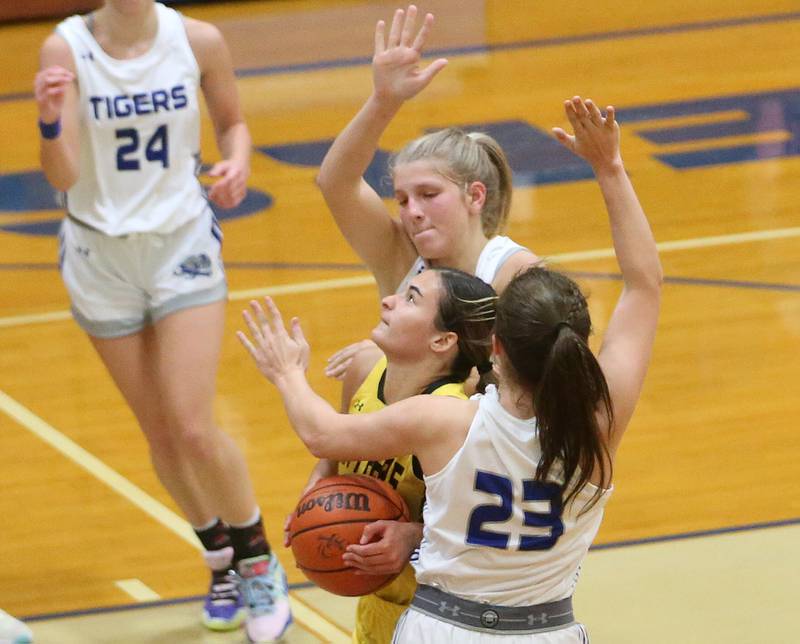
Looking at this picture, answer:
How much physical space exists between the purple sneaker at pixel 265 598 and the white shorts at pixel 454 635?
1755 mm

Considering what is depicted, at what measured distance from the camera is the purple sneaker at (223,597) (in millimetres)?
5113

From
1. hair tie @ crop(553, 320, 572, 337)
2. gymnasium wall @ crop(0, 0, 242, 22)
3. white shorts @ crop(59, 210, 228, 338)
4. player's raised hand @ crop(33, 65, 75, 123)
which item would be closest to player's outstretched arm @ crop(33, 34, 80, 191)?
player's raised hand @ crop(33, 65, 75, 123)

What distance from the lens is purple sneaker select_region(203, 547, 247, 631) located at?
5113mm

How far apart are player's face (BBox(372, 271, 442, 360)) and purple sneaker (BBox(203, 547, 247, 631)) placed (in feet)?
6.17

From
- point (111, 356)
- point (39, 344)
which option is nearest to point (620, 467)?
point (111, 356)

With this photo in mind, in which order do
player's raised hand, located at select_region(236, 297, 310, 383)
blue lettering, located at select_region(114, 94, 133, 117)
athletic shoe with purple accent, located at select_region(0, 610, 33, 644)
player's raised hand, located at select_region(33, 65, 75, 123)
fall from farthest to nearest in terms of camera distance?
1. blue lettering, located at select_region(114, 94, 133, 117)
2. player's raised hand, located at select_region(33, 65, 75, 123)
3. athletic shoe with purple accent, located at select_region(0, 610, 33, 644)
4. player's raised hand, located at select_region(236, 297, 310, 383)

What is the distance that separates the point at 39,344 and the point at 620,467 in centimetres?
321

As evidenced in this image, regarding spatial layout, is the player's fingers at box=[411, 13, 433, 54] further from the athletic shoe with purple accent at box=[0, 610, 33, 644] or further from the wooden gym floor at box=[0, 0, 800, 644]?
the wooden gym floor at box=[0, 0, 800, 644]

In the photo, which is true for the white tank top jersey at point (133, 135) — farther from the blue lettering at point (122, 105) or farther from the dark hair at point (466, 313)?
the dark hair at point (466, 313)

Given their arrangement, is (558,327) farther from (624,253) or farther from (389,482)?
(389,482)

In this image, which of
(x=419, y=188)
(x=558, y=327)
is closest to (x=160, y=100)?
(x=419, y=188)

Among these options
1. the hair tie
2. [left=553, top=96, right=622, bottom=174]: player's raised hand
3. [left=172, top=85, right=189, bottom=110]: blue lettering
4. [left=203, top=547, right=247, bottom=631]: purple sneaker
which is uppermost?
[left=553, top=96, right=622, bottom=174]: player's raised hand

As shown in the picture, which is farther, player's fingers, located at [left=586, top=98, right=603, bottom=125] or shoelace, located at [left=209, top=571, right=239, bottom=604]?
shoelace, located at [left=209, top=571, right=239, bottom=604]

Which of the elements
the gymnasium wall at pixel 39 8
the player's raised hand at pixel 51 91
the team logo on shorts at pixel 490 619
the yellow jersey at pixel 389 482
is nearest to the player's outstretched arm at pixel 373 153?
the yellow jersey at pixel 389 482
